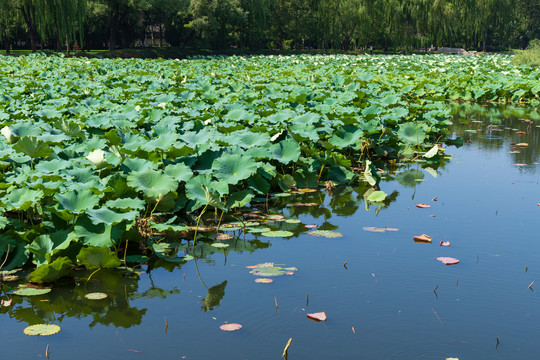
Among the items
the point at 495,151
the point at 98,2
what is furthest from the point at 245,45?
the point at 495,151

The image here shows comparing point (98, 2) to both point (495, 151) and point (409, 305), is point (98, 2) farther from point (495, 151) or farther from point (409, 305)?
point (409, 305)

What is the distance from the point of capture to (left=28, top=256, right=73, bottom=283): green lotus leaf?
2771mm

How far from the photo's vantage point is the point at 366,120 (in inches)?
250

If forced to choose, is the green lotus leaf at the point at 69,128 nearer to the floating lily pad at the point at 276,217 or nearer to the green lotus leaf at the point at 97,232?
the floating lily pad at the point at 276,217

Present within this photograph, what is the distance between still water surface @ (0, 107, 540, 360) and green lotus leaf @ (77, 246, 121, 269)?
0.21ft

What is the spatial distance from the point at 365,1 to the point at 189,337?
39.0m

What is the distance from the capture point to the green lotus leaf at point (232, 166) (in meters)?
3.96

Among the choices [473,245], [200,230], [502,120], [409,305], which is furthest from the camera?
[502,120]

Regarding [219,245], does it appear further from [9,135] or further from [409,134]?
[409,134]

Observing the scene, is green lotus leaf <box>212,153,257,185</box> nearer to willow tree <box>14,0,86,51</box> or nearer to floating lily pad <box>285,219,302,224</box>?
floating lily pad <box>285,219,302,224</box>

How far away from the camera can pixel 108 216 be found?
115 inches

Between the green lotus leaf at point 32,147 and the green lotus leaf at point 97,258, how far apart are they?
129cm

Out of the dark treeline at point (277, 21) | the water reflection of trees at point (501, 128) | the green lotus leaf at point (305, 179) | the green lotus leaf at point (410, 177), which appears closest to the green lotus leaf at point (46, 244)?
the green lotus leaf at point (305, 179)

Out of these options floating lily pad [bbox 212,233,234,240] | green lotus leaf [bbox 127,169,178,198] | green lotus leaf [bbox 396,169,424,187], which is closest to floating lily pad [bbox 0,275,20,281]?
green lotus leaf [bbox 127,169,178,198]
